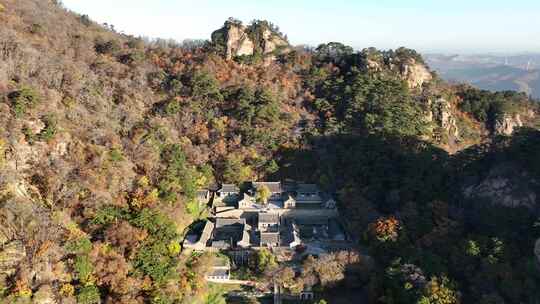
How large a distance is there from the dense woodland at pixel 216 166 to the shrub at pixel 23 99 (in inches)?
3.5

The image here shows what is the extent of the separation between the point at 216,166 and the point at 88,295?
17539mm

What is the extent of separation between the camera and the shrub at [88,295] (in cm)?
2048

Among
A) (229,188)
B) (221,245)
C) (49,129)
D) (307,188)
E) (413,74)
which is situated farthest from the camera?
(413,74)

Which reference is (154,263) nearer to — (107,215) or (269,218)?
(107,215)

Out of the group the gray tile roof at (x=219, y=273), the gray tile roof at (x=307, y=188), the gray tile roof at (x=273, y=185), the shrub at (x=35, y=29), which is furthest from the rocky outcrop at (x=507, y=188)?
the shrub at (x=35, y=29)

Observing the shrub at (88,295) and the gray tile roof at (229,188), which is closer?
the shrub at (88,295)

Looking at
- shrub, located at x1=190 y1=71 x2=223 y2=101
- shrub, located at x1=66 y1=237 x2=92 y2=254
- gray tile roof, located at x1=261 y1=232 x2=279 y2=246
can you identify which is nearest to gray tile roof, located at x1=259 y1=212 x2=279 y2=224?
gray tile roof, located at x1=261 y1=232 x2=279 y2=246

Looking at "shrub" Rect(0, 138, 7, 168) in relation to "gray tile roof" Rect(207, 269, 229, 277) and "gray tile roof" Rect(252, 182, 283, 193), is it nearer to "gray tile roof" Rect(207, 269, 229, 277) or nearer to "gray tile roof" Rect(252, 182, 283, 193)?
"gray tile roof" Rect(207, 269, 229, 277)

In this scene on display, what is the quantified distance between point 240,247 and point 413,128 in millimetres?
21001

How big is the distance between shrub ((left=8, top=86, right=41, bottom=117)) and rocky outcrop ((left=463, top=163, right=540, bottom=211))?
30.2m

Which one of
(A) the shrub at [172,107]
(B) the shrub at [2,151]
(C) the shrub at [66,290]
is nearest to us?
(C) the shrub at [66,290]

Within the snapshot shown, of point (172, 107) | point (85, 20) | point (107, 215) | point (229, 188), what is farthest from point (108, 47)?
point (107, 215)

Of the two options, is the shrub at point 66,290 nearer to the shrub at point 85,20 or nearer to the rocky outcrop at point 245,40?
the rocky outcrop at point 245,40

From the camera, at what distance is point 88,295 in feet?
67.8
